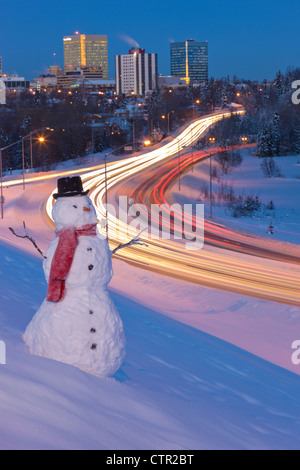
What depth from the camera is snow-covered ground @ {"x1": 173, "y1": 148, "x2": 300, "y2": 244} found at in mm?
41375

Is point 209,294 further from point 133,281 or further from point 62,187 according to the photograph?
point 62,187

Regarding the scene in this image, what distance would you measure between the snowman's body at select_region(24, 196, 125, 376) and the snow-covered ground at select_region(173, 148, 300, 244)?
3008 cm

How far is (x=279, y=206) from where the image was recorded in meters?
49.1

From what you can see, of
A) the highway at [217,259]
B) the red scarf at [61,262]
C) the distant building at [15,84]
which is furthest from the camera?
the distant building at [15,84]

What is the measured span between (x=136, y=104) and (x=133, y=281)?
132658 millimetres

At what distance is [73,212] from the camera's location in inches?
309

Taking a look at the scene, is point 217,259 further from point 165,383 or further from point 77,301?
point 77,301

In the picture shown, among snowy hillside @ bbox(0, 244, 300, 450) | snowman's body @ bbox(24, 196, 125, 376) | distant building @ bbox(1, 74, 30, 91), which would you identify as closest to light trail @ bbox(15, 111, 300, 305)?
snowy hillside @ bbox(0, 244, 300, 450)

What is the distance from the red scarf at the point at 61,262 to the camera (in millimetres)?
7699

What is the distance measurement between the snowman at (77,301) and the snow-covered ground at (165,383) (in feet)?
0.84

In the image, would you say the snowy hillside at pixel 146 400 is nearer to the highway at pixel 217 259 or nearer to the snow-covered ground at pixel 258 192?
the highway at pixel 217 259

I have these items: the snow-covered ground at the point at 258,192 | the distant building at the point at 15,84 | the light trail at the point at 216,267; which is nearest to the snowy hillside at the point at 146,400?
the light trail at the point at 216,267

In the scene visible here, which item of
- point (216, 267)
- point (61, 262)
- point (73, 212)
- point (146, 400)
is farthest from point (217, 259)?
point (61, 262)

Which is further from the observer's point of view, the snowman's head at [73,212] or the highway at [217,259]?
the highway at [217,259]
